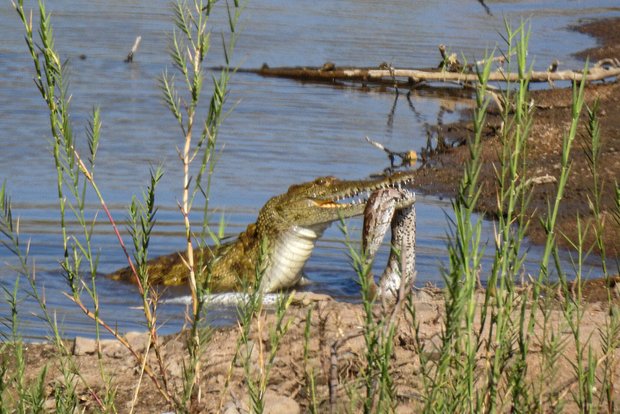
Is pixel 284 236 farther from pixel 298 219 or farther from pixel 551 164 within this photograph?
pixel 551 164

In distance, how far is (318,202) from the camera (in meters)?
8.95

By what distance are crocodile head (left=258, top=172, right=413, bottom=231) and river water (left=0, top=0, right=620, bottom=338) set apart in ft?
1.87

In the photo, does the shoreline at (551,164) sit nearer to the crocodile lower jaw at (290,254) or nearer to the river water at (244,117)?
the river water at (244,117)

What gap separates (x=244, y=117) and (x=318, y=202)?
8216 mm

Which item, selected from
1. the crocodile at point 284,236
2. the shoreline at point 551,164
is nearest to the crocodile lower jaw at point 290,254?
the crocodile at point 284,236

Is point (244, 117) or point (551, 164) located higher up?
point (551, 164)

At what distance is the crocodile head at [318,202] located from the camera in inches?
344

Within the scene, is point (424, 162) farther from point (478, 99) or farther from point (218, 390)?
point (478, 99)

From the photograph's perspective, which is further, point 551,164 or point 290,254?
point 551,164

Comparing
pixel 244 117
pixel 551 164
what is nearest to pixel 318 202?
pixel 551 164

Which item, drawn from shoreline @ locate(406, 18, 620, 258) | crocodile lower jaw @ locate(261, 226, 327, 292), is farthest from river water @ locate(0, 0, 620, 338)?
shoreline @ locate(406, 18, 620, 258)

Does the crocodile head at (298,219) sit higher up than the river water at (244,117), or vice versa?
the crocodile head at (298,219)

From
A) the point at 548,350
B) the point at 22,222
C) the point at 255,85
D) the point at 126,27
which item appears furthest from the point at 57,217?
the point at 126,27

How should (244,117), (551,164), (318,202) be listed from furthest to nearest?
(244,117)
(551,164)
(318,202)
